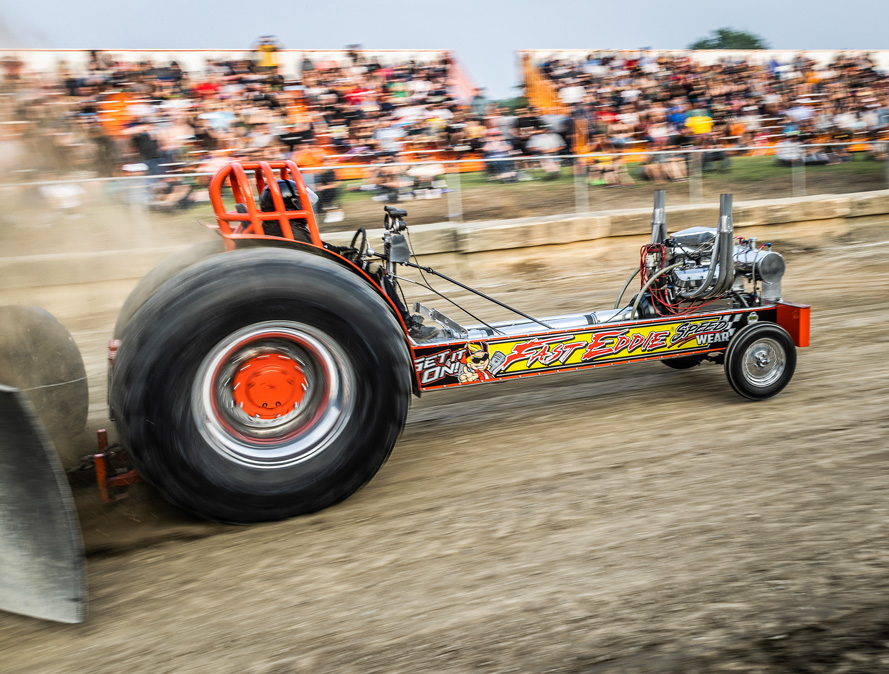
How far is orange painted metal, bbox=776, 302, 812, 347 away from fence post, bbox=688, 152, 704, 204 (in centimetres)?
586

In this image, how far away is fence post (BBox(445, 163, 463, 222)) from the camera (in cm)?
904

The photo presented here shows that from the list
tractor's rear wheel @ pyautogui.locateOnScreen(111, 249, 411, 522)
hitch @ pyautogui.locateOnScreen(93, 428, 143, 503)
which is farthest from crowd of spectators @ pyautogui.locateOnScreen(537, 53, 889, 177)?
hitch @ pyautogui.locateOnScreen(93, 428, 143, 503)

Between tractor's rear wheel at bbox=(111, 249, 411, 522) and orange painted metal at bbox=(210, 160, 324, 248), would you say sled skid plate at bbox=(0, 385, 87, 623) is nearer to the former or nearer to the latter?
tractor's rear wheel at bbox=(111, 249, 411, 522)

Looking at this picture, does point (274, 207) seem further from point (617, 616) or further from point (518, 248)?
point (518, 248)

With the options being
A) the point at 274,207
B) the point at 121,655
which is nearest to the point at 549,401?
the point at 274,207

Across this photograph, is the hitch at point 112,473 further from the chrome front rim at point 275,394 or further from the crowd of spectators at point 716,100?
the crowd of spectators at point 716,100

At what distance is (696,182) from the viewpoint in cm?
1003

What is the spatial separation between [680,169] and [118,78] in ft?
25.4

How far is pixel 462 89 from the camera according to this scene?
1308 centimetres

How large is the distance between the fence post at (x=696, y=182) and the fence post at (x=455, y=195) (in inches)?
122

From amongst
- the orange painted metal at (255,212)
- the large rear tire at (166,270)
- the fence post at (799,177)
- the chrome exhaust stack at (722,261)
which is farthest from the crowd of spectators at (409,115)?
the chrome exhaust stack at (722,261)

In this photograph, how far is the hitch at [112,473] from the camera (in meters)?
3.17

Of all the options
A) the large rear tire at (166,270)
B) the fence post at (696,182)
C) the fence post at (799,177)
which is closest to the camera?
the large rear tire at (166,270)

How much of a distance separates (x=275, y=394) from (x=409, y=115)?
9218mm
